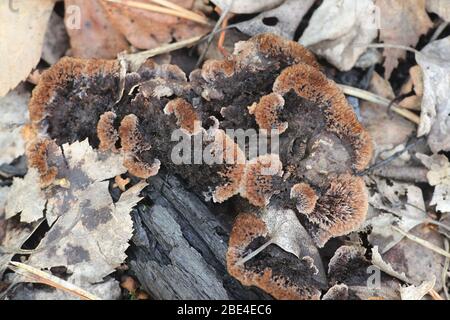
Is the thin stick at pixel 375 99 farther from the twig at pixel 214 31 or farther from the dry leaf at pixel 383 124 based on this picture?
the twig at pixel 214 31

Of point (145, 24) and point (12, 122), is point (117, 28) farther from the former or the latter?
point (12, 122)

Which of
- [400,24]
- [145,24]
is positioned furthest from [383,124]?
[145,24]

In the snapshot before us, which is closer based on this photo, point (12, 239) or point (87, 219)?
point (87, 219)

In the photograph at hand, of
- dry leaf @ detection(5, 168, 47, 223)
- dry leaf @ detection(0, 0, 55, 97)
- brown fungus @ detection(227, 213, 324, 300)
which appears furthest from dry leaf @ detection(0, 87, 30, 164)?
brown fungus @ detection(227, 213, 324, 300)

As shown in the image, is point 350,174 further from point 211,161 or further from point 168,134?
point 168,134

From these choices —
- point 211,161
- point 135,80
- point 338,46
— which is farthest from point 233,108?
point 338,46

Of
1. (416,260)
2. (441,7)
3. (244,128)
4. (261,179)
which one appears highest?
(441,7)
